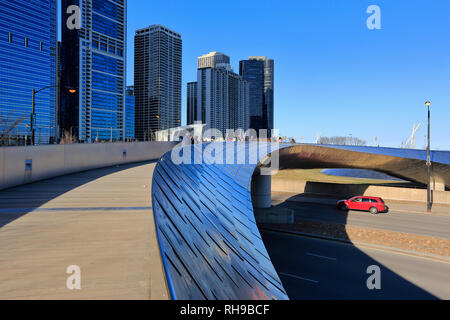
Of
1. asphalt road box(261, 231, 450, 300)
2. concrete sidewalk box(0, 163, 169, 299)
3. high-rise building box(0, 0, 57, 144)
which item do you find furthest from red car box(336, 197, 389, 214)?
high-rise building box(0, 0, 57, 144)

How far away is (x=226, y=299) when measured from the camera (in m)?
2.95

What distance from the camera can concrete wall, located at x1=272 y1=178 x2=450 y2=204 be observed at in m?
27.8

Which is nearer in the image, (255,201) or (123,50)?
(255,201)

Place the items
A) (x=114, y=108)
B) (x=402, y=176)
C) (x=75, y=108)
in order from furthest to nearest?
(x=114, y=108)
(x=75, y=108)
(x=402, y=176)

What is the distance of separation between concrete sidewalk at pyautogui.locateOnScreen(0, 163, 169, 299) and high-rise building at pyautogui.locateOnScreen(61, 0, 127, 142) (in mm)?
141142

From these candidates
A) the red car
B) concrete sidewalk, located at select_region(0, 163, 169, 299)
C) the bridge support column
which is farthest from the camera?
A: the red car

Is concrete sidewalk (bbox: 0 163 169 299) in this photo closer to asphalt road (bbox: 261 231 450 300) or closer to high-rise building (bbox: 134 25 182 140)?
asphalt road (bbox: 261 231 450 300)

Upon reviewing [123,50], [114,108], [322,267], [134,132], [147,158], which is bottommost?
[322,267]

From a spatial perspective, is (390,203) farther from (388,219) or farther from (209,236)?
(209,236)

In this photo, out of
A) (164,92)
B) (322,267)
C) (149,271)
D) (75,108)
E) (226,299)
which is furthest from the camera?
(164,92)
